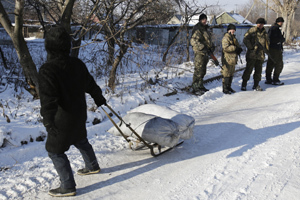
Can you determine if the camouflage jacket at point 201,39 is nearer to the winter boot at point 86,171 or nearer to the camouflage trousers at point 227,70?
the camouflage trousers at point 227,70

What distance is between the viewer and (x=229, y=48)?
7.18 meters

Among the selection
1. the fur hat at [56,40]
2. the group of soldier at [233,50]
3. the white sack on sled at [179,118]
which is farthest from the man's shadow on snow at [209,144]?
the group of soldier at [233,50]

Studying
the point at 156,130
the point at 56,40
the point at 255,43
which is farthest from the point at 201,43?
the point at 56,40

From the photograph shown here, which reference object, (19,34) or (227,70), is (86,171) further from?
(227,70)

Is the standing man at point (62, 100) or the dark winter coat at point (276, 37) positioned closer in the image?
the standing man at point (62, 100)

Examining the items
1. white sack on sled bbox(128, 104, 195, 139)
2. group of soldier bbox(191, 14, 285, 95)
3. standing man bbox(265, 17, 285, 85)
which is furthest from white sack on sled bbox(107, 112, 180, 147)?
standing man bbox(265, 17, 285, 85)

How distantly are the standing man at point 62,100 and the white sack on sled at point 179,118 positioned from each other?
142 centimetres

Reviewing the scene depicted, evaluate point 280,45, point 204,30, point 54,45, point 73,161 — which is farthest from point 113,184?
point 280,45

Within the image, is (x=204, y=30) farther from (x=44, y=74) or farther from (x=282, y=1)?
(x=282, y=1)

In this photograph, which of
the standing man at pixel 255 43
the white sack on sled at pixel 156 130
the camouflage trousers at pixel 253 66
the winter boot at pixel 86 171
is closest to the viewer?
the winter boot at pixel 86 171

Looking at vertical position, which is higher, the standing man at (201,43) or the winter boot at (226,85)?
the standing man at (201,43)

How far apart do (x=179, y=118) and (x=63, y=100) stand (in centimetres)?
181

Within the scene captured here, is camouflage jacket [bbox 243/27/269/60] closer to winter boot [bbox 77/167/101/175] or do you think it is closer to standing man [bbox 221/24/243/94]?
standing man [bbox 221/24/243/94]

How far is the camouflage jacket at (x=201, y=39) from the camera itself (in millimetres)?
7109
